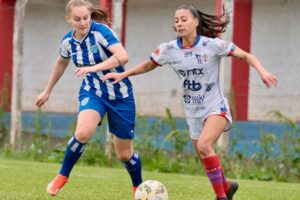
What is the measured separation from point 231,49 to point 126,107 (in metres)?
1.14

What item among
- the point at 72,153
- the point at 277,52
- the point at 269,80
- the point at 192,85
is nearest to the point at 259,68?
the point at 269,80

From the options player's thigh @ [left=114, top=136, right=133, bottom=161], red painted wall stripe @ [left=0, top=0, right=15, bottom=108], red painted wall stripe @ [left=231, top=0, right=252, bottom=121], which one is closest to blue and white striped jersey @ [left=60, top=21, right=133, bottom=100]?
player's thigh @ [left=114, top=136, right=133, bottom=161]

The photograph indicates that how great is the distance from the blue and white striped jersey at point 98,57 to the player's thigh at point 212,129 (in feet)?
2.78

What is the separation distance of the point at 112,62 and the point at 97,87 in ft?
1.33

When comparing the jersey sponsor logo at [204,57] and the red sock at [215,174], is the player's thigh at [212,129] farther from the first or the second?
the jersey sponsor logo at [204,57]

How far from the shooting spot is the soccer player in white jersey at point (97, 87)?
25.7 feet

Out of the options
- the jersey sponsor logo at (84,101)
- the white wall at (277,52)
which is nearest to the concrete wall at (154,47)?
the white wall at (277,52)

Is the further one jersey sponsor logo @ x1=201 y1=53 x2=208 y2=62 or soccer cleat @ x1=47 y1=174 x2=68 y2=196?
jersey sponsor logo @ x1=201 y1=53 x2=208 y2=62

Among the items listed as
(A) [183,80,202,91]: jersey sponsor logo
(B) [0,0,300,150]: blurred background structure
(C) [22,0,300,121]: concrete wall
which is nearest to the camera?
(A) [183,80,202,91]: jersey sponsor logo

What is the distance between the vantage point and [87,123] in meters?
7.74

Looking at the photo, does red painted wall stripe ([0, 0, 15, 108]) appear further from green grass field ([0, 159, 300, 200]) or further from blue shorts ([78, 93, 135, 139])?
blue shorts ([78, 93, 135, 139])

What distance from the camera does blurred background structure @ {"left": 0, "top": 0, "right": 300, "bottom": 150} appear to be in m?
15.0

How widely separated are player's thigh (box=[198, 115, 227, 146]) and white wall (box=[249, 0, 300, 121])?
6.62 metres

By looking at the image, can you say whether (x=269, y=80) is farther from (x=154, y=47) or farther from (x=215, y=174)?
(x=154, y=47)
